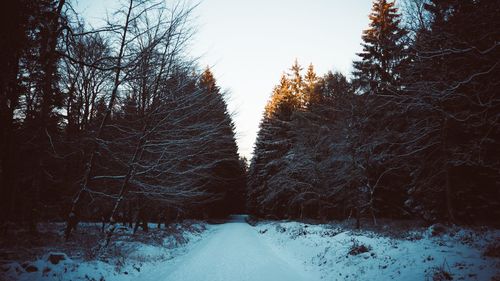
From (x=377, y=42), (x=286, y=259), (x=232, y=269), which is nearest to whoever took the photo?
(x=232, y=269)

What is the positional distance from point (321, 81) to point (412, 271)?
2582 centimetres

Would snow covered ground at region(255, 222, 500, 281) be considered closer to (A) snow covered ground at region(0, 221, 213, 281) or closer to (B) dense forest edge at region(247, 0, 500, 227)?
(B) dense forest edge at region(247, 0, 500, 227)

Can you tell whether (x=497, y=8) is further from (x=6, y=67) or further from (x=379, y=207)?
(x=379, y=207)

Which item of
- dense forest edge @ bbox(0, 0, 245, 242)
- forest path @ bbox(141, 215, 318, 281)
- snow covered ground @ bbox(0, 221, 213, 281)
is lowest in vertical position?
forest path @ bbox(141, 215, 318, 281)

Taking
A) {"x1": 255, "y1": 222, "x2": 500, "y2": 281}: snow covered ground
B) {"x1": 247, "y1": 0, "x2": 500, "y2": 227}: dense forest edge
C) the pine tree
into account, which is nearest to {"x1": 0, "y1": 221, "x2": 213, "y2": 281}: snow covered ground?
{"x1": 255, "y1": 222, "x2": 500, "y2": 281}: snow covered ground

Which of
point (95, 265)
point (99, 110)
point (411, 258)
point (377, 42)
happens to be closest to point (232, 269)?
point (95, 265)

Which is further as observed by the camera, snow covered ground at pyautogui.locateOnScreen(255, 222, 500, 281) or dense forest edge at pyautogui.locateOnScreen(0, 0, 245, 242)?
snow covered ground at pyautogui.locateOnScreen(255, 222, 500, 281)

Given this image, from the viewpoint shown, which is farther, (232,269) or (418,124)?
(418,124)

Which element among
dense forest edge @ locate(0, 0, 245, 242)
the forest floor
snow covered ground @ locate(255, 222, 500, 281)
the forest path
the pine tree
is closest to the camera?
dense forest edge @ locate(0, 0, 245, 242)

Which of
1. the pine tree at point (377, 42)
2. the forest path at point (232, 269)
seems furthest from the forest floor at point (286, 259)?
the pine tree at point (377, 42)

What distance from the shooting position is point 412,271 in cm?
712

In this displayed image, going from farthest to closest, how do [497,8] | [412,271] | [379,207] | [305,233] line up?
[379,207] < [305,233] < [412,271] < [497,8]

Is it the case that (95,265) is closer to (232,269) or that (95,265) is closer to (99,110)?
(232,269)

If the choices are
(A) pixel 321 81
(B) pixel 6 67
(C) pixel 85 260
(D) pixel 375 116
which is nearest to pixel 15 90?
(B) pixel 6 67
